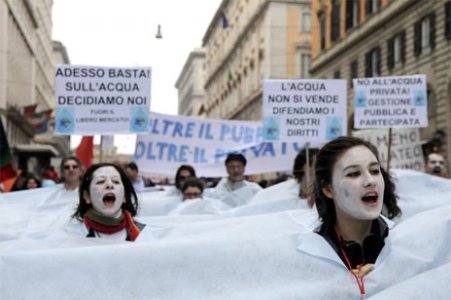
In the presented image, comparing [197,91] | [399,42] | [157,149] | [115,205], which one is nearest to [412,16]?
[399,42]

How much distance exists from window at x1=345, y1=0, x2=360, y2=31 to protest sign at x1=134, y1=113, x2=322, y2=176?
82.7 feet

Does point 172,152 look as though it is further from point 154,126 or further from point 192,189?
point 192,189

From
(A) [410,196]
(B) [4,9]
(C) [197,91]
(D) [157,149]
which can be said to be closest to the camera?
(A) [410,196]

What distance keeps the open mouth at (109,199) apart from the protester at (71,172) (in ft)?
8.82

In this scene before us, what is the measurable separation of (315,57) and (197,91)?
6988cm

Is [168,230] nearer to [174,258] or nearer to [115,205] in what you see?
[115,205]

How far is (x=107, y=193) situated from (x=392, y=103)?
5.63 meters

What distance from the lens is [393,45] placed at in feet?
102

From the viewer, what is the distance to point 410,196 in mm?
6918

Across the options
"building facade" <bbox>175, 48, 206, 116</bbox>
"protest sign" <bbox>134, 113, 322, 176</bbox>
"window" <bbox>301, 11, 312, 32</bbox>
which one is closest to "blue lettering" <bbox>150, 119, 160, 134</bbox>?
"protest sign" <bbox>134, 113, 322, 176</bbox>

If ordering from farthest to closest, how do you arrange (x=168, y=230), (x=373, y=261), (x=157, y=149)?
(x=157, y=149), (x=168, y=230), (x=373, y=261)

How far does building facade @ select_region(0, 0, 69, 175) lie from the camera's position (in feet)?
141

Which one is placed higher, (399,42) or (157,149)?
(399,42)

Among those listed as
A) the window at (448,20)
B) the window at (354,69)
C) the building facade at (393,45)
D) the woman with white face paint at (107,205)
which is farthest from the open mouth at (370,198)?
the window at (354,69)
